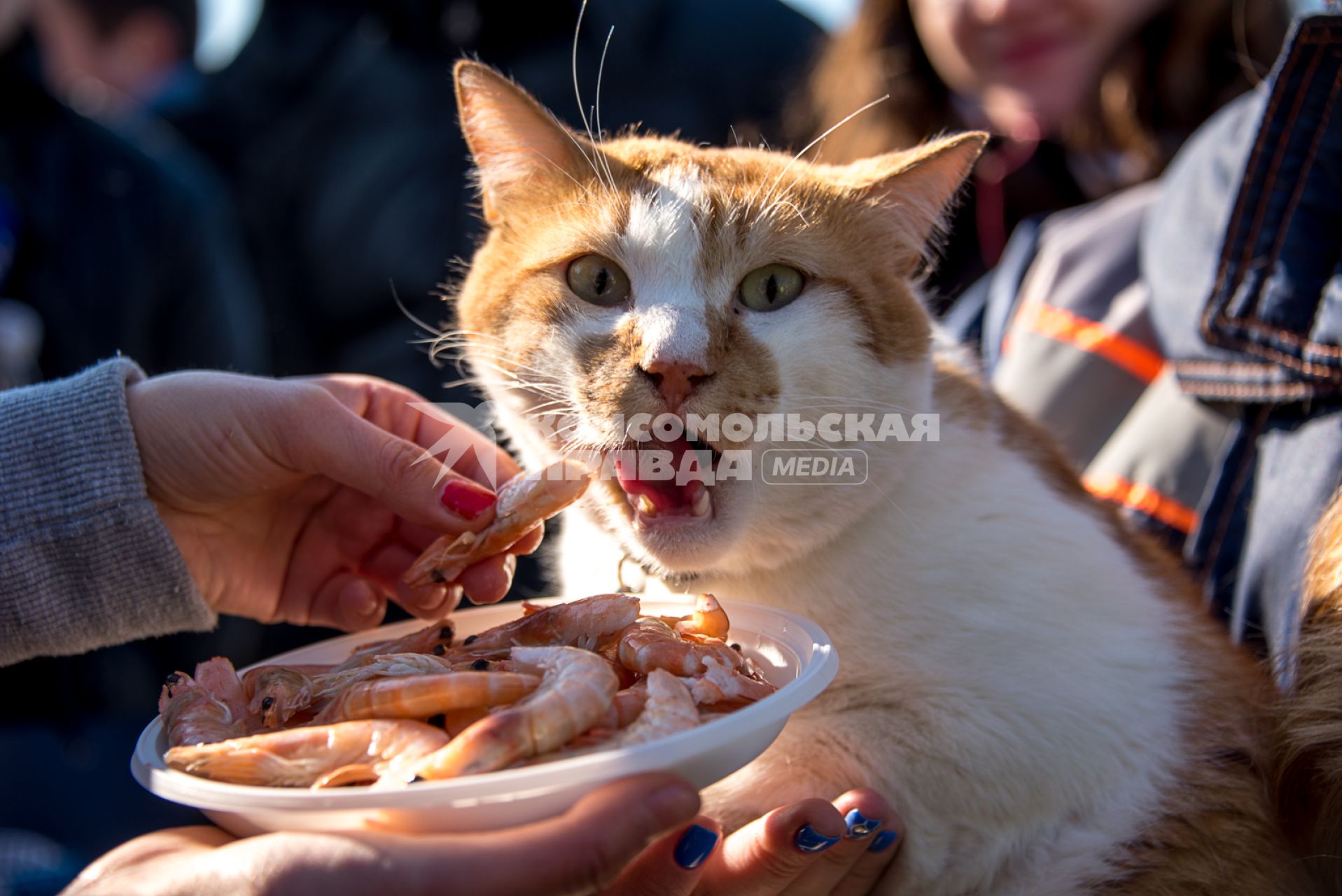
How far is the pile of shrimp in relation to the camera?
1109 mm

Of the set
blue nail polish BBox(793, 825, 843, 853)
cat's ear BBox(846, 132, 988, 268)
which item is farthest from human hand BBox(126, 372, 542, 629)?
cat's ear BBox(846, 132, 988, 268)

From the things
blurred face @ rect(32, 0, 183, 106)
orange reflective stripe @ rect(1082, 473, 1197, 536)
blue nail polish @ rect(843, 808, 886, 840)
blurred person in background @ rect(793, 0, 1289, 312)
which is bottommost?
blue nail polish @ rect(843, 808, 886, 840)

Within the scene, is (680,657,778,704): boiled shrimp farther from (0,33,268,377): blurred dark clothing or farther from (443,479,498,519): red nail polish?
(0,33,268,377): blurred dark clothing

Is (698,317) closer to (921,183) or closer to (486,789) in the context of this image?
(921,183)

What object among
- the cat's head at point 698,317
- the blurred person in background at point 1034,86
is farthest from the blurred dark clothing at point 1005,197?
the cat's head at point 698,317

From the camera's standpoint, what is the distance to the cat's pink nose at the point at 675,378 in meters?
1.42

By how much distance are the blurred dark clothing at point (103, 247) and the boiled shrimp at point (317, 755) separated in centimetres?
272

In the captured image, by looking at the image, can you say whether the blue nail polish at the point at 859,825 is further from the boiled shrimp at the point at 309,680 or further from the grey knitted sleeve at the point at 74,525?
the grey knitted sleeve at the point at 74,525

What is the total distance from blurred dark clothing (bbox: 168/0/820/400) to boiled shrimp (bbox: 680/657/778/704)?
3.20 m

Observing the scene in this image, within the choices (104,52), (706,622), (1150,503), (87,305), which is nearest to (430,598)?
(706,622)

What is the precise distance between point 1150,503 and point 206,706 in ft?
6.72

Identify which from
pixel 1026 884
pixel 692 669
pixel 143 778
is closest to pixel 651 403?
pixel 692 669

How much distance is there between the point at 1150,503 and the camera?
228 centimetres

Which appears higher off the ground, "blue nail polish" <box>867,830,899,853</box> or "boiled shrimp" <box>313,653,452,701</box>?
"boiled shrimp" <box>313,653,452,701</box>
